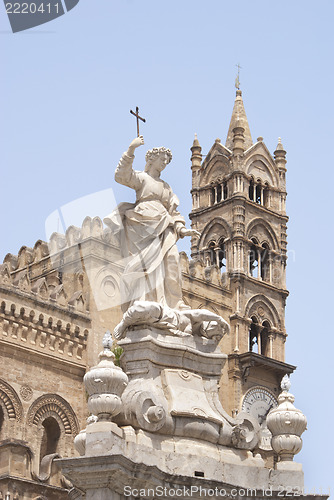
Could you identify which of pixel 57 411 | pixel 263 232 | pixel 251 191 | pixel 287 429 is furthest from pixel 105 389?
pixel 251 191

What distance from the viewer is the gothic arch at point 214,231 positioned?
58250 mm

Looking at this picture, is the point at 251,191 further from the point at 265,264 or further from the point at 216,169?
the point at 265,264

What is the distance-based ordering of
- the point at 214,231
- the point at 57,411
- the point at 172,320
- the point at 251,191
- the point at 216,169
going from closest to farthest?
the point at 172,320
the point at 57,411
the point at 214,231
the point at 251,191
the point at 216,169

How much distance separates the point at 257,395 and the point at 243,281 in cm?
587

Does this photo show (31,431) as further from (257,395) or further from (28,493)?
(257,395)

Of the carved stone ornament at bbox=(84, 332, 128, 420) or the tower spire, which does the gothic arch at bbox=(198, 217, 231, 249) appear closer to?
the tower spire

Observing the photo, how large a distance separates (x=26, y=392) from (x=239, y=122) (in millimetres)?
24595

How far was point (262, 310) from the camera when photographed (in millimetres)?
56750

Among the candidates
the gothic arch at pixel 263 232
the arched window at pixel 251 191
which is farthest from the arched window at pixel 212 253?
the arched window at pixel 251 191

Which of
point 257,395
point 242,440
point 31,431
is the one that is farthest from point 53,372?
point 242,440

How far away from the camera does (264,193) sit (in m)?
60.8

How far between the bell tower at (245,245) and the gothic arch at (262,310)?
5cm

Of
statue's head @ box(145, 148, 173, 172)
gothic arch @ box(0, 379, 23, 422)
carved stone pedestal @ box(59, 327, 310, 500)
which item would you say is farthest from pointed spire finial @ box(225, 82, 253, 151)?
carved stone pedestal @ box(59, 327, 310, 500)

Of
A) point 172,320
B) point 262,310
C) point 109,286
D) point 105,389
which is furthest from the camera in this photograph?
point 262,310
